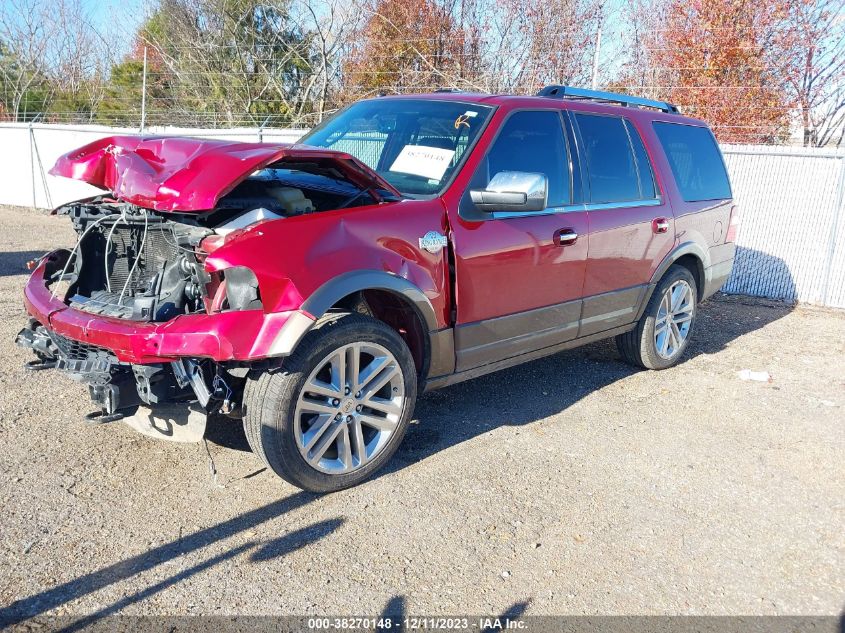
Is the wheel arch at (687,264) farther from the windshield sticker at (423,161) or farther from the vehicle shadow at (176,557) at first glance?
the vehicle shadow at (176,557)

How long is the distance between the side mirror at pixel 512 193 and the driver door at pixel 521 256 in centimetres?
5

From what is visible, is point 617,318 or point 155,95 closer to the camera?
point 617,318

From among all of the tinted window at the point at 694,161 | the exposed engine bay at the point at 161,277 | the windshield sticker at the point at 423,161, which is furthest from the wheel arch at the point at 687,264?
the exposed engine bay at the point at 161,277

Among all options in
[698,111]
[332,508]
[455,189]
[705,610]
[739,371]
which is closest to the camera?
[705,610]

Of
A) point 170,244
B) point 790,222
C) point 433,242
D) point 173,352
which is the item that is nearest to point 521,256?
point 433,242

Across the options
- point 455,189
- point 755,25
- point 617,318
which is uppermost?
point 755,25

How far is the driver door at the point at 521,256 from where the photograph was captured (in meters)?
4.00

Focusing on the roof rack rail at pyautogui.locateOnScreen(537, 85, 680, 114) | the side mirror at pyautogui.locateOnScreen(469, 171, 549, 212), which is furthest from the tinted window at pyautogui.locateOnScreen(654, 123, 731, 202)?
the side mirror at pyautogui.locateOnScreen(469, 171, 549, 212)

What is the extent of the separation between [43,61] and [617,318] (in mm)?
25872

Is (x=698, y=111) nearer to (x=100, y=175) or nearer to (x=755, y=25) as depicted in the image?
(x=755, y=25)

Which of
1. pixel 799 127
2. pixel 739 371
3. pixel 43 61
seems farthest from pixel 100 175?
pixel 43 61

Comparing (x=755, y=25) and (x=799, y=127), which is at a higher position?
(x=755, y=25)

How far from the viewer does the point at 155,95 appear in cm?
1986

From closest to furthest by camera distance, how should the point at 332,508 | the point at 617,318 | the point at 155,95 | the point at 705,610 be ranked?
the point at 705,610 < the point at 332,508 < the point at 617,318 < the point at 155,95
